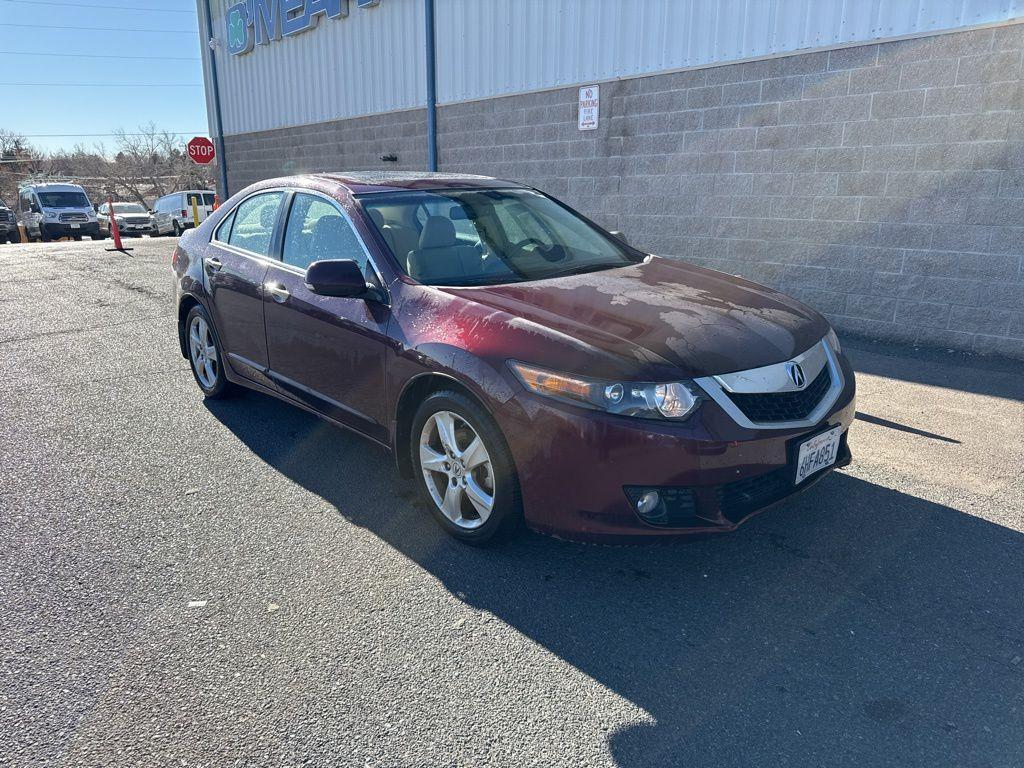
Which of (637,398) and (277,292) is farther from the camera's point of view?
(277,292)

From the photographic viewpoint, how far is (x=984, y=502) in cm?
365

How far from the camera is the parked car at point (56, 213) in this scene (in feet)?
90.3

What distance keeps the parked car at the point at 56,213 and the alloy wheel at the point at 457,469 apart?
98.6 ft

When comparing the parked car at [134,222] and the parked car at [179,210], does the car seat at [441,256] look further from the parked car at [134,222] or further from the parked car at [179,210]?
the parked car at [134,222]

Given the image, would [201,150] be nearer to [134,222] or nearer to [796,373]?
[134,222]

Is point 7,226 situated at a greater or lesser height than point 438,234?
lesser

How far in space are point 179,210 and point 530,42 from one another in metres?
21.8

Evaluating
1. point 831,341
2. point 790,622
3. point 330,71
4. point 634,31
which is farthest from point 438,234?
point 330,71

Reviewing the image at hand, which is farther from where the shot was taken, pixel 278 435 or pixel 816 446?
pixel 278 435

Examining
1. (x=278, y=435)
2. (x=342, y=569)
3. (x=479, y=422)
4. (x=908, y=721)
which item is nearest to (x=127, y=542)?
(x=342, y=569)

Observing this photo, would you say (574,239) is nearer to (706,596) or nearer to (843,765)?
(706,596)

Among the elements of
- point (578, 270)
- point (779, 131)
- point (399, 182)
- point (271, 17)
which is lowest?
point (578, 270)

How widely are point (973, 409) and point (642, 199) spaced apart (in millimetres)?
4611

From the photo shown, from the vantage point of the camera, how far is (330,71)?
13.8 meters
